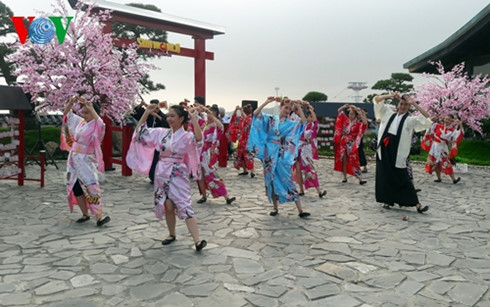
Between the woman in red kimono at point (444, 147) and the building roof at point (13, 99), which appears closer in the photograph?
the building roof at point (13, 99)

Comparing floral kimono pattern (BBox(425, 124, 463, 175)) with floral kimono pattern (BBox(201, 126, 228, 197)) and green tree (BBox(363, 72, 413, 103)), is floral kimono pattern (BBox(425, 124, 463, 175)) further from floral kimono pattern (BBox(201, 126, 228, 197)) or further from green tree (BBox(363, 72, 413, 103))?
green tree (BBox(363, 72, 413, 103))

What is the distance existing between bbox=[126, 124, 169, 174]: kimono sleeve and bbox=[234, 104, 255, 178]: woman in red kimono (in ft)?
21.4

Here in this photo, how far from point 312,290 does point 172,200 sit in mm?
2067

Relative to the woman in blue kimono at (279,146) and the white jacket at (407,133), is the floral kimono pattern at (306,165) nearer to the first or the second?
the woman in blue kimono at (279,146)

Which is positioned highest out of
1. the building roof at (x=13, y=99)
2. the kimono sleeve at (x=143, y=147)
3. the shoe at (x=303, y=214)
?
the building roof at (x=13, y=99)

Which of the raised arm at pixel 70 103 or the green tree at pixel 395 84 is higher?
the green tree at pixel 395 84

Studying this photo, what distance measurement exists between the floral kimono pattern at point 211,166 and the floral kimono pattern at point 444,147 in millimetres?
6381

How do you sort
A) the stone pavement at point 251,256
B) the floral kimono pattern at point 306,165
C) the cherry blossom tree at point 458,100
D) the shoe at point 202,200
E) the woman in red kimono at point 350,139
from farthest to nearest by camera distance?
the cherry blossom tree at point 458,100
the woman in red kimono at point 350,139
the floral kimono pattern at point 306,165
the shoe at point 202,200
the stone pavement at point 251,256

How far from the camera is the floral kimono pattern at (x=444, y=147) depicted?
1143cm

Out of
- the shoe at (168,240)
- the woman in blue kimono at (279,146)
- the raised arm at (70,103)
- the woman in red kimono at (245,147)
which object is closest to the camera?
the shoe at (168,240)

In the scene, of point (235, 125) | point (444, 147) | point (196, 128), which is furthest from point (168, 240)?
point (444, 147)

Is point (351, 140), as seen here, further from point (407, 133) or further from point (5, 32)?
point (5, 32)

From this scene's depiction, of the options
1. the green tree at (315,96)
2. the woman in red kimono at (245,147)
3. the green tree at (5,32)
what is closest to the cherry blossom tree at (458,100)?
the woman in red kimono at (245,147)

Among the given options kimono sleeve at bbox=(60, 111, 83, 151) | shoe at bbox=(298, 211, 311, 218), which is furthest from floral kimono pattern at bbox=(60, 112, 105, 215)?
shoe at bbox=(298, 211, 311, 218)
